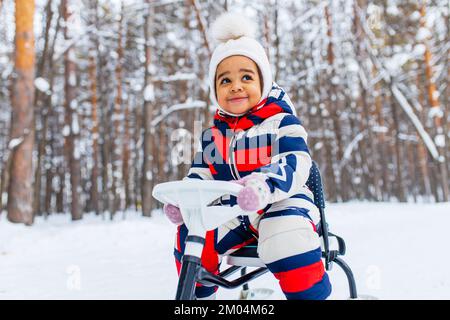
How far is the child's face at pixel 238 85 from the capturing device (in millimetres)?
1429

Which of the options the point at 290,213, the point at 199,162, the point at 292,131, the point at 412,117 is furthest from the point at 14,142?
the point at 412,117

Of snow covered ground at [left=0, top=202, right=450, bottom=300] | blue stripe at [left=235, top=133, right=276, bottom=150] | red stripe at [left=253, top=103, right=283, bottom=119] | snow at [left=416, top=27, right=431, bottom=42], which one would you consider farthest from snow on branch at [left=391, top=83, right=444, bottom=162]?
blue stripe at [left=235, top=133, right=276, bottom=150]

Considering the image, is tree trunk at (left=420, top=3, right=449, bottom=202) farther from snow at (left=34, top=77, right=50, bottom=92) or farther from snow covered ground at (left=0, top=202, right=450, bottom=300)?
snow at (left=34, top=77, right=50, bottom=92)

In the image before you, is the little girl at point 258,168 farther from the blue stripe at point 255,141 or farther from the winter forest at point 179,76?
the winter forest at point 179,76

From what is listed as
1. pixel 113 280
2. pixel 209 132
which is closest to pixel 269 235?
pixel 209 132

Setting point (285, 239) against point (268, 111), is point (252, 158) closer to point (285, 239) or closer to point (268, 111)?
point (268, 111)

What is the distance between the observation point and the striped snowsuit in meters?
1.10

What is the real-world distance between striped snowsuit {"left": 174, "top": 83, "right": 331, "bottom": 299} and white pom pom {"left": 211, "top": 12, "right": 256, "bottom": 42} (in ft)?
0.94

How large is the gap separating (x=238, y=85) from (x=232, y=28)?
33 cm

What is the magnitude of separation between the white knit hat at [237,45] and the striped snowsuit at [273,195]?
0.11 m

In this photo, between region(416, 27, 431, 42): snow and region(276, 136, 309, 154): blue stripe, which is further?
region(416, 27, 431, 42): snow

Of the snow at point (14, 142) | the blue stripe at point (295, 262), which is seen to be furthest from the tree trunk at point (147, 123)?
the blue stripe at point (295, 262)
